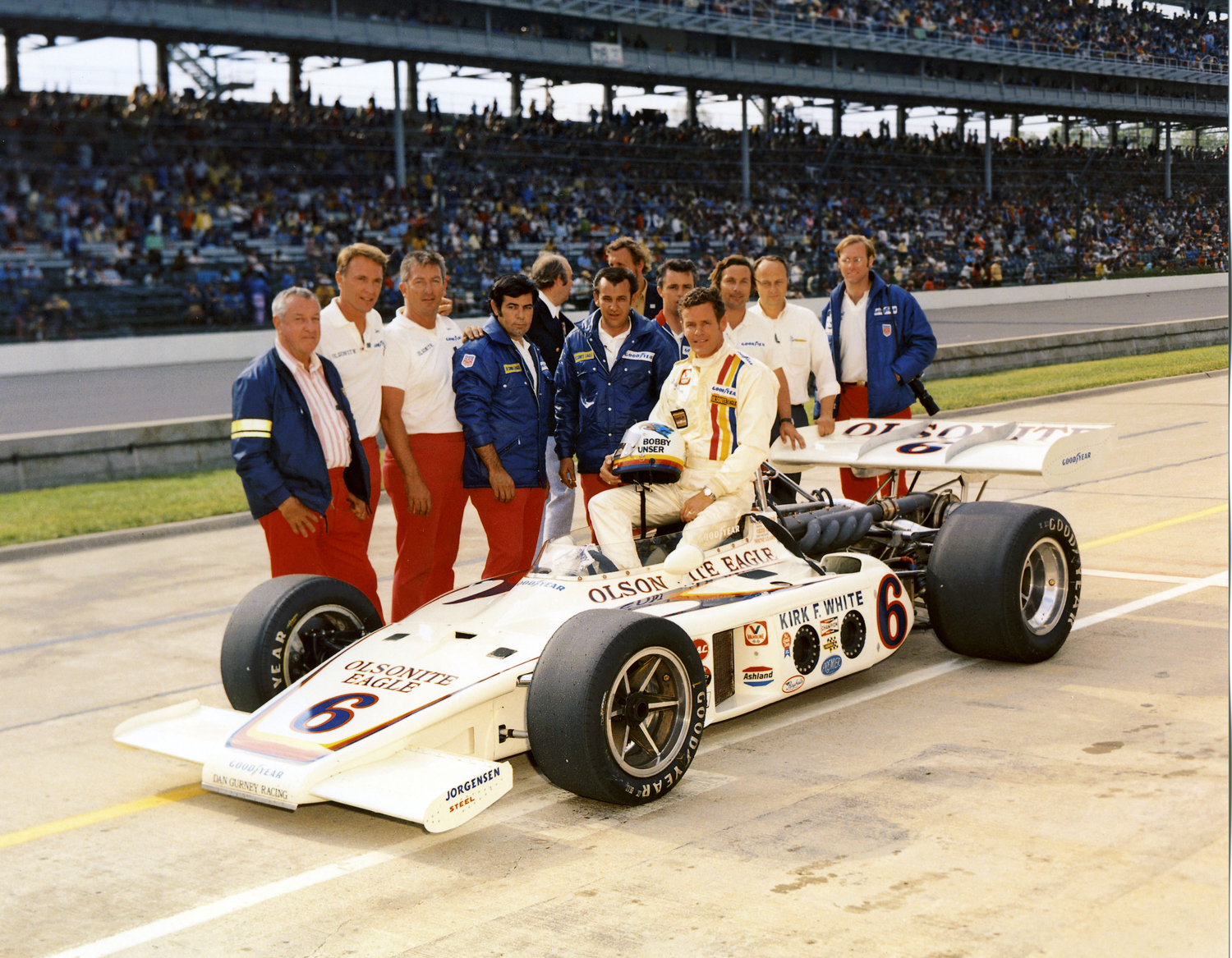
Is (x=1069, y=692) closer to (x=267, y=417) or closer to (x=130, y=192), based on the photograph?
(x=267, y=417)

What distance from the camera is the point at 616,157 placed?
3819 cm

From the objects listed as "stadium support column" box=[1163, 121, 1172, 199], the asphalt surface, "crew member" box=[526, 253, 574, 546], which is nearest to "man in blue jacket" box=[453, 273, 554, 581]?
"crew member" box=[526, 253, 574, 546]

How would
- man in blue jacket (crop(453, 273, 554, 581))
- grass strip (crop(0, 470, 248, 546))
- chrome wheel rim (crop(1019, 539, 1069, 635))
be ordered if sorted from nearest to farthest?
chrome wheel rim (crop(1019, 539, 1069, 635)) < man in blue jacket (crop(453, 273, 554, 581)) < grass strip (crop(0, 470, 248, 546))

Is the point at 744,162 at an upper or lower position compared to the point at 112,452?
upper

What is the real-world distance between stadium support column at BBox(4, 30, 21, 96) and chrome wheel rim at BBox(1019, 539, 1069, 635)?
28.5 metres

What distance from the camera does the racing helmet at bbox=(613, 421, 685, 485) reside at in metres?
5.63

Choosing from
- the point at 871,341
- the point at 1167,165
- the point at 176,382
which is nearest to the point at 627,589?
the point at 871,341

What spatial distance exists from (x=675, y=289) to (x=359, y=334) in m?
1.98

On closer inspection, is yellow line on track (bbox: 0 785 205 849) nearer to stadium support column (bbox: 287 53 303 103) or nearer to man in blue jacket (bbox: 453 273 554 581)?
man in blue jacket (bbox: 453 273 554 581)

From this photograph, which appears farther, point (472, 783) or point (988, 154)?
point (988, 154)

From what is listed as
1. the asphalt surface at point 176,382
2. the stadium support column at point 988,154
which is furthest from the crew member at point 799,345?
the stadium support column at point 988,154

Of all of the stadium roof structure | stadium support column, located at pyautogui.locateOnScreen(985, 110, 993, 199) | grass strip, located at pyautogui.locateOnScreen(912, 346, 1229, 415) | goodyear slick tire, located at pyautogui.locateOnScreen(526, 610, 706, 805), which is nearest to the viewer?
goodyear slick tire, located at pyautogui.locateOnScreen(526, 610, 706, 805)

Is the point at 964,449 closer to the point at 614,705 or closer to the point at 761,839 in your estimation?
the point at 614,705

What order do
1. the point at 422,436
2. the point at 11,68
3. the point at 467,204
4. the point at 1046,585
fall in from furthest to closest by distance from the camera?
the point at 467,204
the point at 11,68
the point at 422,436
the point at 1046,585
